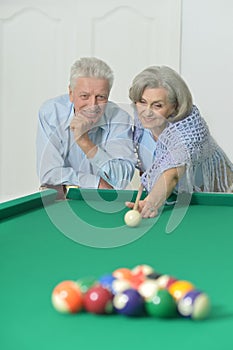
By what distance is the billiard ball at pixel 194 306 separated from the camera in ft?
3.20

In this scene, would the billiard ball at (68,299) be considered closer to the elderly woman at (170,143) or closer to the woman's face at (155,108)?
the elderly woman at (170,143)

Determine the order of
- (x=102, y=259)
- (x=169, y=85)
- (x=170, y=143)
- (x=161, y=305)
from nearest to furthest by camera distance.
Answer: (x=161, y=305) → (x=102, y=259) → (x=170, y=143) → (x=169, y=85)

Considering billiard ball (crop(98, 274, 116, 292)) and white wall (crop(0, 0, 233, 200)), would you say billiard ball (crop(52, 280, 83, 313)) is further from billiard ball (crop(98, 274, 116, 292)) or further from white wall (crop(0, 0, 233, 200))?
white wall (crop(0, 0, 233, 200))

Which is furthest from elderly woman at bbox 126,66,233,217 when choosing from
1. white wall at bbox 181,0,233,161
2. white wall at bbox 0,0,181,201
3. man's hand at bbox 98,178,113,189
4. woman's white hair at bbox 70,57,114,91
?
white wall at bbox 0,0,181,201

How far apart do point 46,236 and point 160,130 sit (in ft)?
3.88

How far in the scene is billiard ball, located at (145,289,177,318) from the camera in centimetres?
97

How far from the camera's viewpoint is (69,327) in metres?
0.96

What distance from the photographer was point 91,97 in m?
3.13

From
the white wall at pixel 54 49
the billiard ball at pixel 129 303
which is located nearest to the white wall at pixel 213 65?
the white wall at pixel 54 49

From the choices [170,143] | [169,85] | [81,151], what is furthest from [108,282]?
[81,151]

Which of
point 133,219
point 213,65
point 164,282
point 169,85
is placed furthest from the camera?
point 213,65

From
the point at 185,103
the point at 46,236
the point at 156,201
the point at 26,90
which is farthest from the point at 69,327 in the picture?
the point at 26,90

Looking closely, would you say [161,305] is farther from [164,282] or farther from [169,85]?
[169,85]

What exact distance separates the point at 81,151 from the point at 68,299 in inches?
87.8
